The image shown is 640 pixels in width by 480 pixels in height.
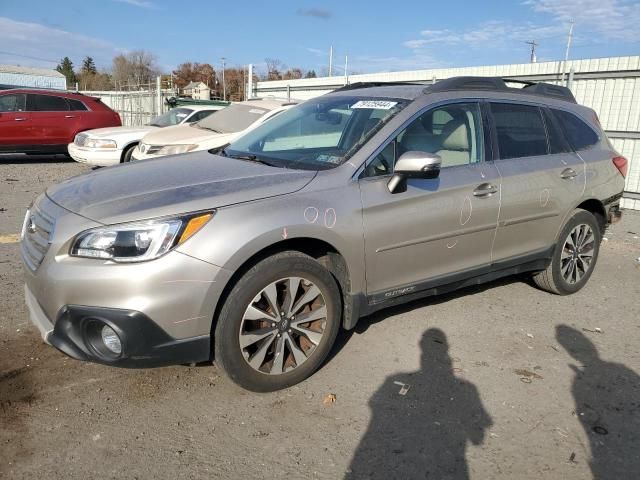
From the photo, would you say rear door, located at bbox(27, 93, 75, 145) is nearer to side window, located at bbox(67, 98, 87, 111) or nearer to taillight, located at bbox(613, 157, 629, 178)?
side window, located at bbox(67, 98, 87, 111)

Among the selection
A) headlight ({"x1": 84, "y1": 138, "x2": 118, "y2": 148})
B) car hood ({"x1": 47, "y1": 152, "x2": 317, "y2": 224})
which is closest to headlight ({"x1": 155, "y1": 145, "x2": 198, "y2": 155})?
headlight ({"x1": 84, "y1": 138, "x2": 118, "y2": 148})

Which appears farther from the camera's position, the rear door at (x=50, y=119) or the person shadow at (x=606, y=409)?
the rear door at (x=50, y=119)

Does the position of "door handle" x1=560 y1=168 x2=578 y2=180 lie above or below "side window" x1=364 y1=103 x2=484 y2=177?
A: below

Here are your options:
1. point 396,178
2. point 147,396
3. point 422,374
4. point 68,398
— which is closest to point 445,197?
point 396,178

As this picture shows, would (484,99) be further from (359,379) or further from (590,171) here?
(359,379)

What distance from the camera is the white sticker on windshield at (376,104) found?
375 centimetres

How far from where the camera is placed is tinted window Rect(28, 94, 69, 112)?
42.0ft

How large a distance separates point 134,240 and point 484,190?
2.48 m

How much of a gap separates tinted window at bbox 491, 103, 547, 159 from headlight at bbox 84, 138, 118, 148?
8.23 meters

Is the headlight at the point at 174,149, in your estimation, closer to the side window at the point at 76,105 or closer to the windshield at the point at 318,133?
the windshield at the point at 318,133

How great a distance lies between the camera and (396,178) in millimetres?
3381

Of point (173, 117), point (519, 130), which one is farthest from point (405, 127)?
point (173, 117)

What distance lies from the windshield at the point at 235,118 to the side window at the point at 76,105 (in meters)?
5.51

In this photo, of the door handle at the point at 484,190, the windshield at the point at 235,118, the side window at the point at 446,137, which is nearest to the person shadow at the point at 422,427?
the door handle at the point at 484,190
